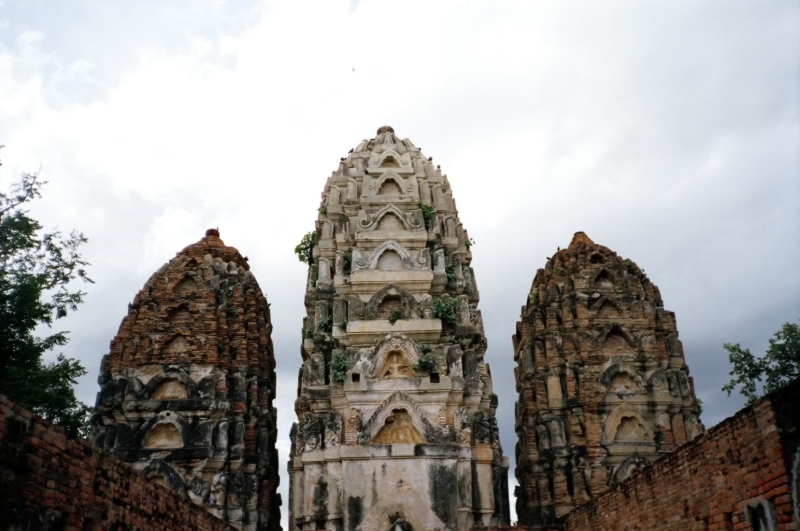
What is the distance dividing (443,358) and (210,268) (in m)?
9.93

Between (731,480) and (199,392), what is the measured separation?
1783 centimetres

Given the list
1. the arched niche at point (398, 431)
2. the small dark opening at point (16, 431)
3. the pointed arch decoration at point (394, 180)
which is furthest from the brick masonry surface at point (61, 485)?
the pointed arch decoration at point (394, 180)

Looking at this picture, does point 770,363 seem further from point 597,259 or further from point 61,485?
point 61,485

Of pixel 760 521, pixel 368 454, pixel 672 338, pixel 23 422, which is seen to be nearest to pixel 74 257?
pixel 368 454

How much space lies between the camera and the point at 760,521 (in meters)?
7.79

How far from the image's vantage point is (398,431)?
20.9 m

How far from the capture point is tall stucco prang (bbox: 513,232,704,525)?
77.1 ft

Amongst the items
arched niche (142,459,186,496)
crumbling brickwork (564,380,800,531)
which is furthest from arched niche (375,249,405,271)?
crumbling brickwork (564,380,800,531)

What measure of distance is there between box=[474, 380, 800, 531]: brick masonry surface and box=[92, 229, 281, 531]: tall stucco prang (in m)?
13.8

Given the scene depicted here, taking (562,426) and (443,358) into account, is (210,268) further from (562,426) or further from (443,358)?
(562,426)

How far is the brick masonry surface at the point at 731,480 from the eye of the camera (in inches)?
287

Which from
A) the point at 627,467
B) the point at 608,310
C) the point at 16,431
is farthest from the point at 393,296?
the point at 16,431

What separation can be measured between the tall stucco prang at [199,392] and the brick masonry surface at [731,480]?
1376cm

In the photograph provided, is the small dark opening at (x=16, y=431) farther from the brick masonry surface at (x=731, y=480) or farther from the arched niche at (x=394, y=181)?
the arched niche at (x=394, y=181)
